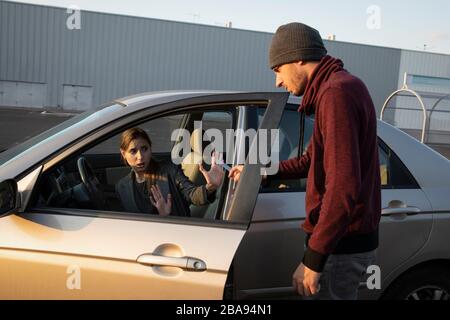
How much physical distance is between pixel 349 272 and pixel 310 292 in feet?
0.73

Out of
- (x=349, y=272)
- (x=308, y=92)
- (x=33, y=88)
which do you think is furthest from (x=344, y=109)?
(x=33, y=88)

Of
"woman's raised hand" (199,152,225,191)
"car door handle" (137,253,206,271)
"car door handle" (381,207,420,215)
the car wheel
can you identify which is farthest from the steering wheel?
the car wheel

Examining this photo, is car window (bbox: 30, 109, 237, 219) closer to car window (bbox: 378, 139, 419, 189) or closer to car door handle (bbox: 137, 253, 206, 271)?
car door handle (bbox: 137, 253, 206, 271)

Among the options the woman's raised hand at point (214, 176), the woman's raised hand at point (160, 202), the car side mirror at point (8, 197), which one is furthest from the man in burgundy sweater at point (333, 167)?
the car side mirror at point (8, 197)

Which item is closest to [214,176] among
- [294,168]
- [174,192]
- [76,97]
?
[174,192]

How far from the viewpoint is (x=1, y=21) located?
77.9 feet

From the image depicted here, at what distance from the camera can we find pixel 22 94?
24219 millimetres

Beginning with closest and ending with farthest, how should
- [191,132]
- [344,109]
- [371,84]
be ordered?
[344,109]
[191,132]
[371,84]

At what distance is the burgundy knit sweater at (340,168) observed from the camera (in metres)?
1.52

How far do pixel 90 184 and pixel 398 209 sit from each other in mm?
1720

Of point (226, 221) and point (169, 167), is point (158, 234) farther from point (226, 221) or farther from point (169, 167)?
point (169, 167)

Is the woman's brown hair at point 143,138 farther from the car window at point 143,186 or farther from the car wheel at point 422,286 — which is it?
the car wheel at point 422,286

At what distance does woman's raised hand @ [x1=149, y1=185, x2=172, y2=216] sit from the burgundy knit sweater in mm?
959

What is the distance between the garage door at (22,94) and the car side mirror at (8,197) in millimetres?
24463
